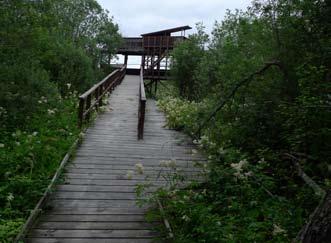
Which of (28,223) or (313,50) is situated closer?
(28,223)

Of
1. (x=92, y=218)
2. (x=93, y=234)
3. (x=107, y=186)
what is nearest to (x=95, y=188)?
(x=107, y=186)

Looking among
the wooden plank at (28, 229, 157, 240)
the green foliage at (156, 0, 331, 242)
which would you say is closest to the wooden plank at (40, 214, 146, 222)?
the wooden plank at (28, 229, 157, 240)

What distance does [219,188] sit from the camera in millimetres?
4992

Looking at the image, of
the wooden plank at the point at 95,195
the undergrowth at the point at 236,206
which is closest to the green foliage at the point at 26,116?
the wooden plank at the point at 95,195

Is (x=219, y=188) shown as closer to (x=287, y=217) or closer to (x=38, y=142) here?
(x=287, y=217)

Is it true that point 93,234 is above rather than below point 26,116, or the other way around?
below

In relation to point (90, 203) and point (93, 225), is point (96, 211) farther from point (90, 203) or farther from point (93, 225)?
point (93, 225)

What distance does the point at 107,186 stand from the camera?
5598 millimetres

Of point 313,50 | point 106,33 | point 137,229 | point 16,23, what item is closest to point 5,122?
point 16,23

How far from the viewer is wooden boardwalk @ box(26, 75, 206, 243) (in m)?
4.16

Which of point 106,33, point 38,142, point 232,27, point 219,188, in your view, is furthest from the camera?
point 106,33

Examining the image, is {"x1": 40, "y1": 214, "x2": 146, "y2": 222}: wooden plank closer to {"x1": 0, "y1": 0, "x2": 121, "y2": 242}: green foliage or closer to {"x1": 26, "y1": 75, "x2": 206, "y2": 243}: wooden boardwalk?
{"x1": 26, "y1": 75, "x2": 206, "y2": 243}: wooden boardwalk

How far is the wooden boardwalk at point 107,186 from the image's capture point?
4160 millimetres

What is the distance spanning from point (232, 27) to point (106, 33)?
14.8 m
